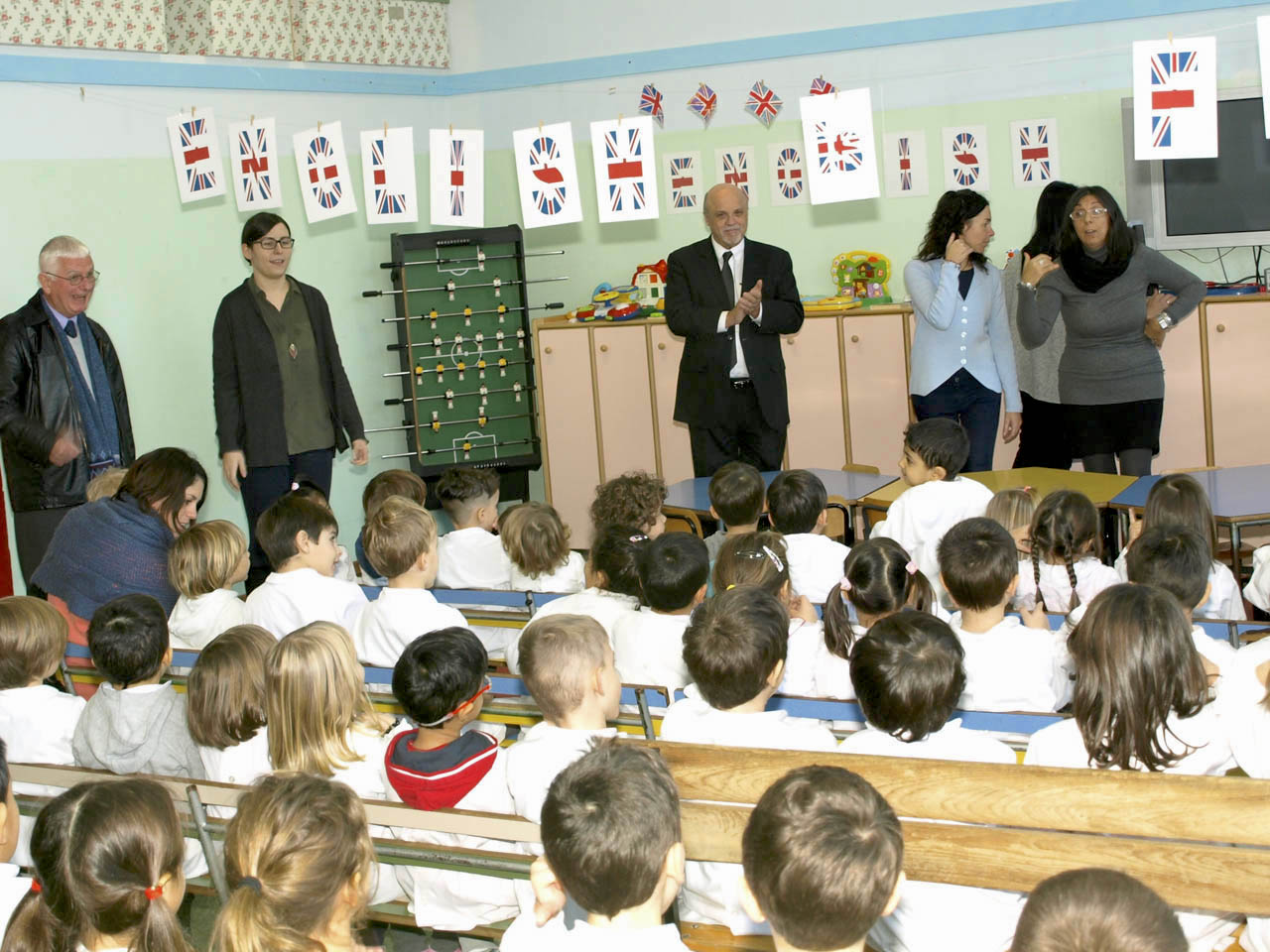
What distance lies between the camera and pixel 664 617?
129 inches

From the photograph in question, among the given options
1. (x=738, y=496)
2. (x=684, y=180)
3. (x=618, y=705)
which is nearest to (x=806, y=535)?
(x=738, y=496)

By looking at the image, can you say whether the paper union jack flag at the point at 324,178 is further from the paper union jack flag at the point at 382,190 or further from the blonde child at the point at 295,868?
the blonde child at the point at 295,868

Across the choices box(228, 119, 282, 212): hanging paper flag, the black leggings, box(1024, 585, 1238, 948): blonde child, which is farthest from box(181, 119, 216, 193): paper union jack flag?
box(1024, 585, 1238, 948): blonde child

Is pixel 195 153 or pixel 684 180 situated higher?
pixel 195 153

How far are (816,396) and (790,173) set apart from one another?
4.02 ft

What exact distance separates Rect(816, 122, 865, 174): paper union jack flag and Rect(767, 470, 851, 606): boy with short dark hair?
4.39ft

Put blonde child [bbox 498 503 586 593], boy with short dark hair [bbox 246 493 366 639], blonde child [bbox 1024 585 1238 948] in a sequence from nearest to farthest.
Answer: blonde child [bbox 1024 585 1238 948]
boy with short dark hair [bbox 246 493 366 639]
blonde child [bbox 498 503 586 593]

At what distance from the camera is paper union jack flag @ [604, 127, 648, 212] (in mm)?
5113

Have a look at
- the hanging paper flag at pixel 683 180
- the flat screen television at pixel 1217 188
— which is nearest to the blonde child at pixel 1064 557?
the flat screen television at pixel 1217 188

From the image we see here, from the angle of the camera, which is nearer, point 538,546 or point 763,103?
point 538,546

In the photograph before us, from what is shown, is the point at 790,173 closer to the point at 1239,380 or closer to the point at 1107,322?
the point at 1239,380

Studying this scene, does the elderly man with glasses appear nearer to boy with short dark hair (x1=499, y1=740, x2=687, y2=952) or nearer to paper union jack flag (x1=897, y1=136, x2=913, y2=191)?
boy with short dark hair (x1=499, y1=740, x2=687, y2=952)

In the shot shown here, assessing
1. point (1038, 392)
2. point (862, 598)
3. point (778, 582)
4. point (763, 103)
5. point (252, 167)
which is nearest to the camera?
point (862, 598)

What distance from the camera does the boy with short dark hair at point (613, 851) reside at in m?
1.77
